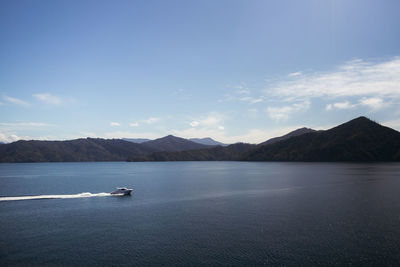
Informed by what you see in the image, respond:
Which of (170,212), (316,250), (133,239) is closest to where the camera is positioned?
(316,250)

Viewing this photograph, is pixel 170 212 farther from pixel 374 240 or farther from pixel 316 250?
pixel 374 240

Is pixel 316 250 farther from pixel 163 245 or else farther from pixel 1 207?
pixel 1 207

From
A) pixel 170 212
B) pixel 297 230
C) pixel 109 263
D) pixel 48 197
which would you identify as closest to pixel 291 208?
pixel 297 230

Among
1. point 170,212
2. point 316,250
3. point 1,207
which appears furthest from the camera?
point 1,207

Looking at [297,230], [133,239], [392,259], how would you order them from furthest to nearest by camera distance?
1. [297,230]
2. [133,239]
3. [392,259]

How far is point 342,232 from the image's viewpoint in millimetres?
44969

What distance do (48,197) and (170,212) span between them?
48134 millimetres

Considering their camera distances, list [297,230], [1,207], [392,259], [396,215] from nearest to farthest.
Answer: [392,259], [297,230], [396,215], [1,207]

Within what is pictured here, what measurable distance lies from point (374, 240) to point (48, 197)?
89.1 meters

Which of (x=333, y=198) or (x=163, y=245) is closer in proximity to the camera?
(x=163, y=245)

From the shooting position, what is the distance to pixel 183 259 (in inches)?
1378

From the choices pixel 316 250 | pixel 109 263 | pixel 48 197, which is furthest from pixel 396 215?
pixel 48 197

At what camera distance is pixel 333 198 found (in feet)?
263

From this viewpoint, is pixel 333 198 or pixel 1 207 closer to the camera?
pixel 1 207
